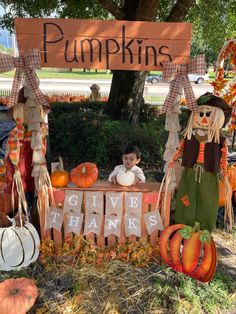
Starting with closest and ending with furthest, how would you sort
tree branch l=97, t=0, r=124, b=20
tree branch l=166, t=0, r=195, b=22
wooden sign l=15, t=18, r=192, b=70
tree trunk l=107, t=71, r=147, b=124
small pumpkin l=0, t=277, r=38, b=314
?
small pumpkin l=0, t=277, r=38, b=314
wooden sign l=15, t=18, r=192, b=70
tree branch l=97, t=0, r=124, b=20
tree branch l=166, t=0, r=195, b=22
tree trunk l=107, t=71, r=147, b=124

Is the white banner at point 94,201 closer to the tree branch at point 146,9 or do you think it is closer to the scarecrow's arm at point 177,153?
the scarecrow's arm at point 177,153

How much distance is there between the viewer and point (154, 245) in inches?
139

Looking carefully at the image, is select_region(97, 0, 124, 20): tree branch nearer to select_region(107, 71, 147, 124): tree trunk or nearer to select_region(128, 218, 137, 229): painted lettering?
select_region(107, 71, 147, 124): tree trunk

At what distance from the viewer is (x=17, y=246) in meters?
3.32

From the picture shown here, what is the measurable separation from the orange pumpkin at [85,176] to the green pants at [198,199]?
2.88 feet

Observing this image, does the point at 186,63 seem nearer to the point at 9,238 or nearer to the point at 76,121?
the point at 9,238

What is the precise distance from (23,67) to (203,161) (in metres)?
1.84

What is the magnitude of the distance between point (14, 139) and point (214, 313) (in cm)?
233

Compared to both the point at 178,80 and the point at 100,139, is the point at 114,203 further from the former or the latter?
the point at 100,139

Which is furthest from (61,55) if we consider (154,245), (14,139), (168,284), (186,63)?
(168,284)

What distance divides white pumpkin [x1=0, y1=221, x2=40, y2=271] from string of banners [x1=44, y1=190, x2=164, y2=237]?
7.7 inches

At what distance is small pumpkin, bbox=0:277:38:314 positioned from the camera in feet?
8.79

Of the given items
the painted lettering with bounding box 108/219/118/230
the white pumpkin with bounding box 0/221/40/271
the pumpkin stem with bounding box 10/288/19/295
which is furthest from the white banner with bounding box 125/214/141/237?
the pumpkin stem with bounding box 10/288/19/295

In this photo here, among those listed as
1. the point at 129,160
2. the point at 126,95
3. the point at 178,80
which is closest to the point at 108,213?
the point at 129,160
